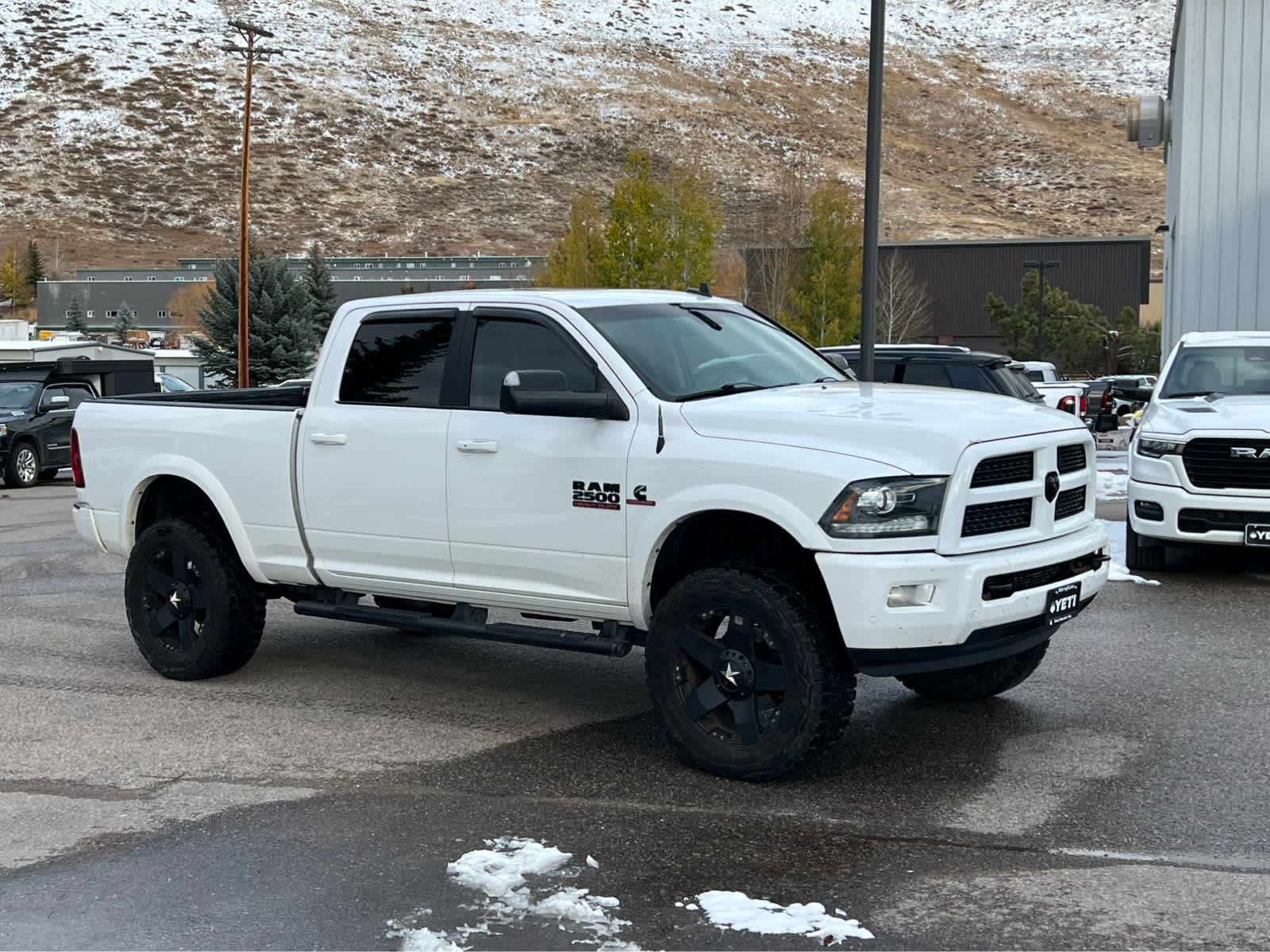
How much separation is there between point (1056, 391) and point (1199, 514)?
20988 millimetres

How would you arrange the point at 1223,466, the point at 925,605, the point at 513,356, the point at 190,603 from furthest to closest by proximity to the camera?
the point at 1223,466
the point at 190,603
the point at 513,356
the point at 925,605

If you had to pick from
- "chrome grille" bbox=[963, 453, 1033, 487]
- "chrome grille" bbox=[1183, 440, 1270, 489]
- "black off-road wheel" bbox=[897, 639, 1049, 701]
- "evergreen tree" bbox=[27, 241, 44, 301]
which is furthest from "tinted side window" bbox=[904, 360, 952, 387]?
"evergreen tree" bbox=[27, 241, 44, 301]

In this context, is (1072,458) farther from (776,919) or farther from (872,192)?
(872,192)

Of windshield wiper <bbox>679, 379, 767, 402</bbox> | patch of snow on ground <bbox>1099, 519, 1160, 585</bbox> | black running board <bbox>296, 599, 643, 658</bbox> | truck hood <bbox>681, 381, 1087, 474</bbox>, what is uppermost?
windshield wiper <bbox>679, 379, 767, 402</bbox>

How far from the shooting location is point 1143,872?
17.0 ft

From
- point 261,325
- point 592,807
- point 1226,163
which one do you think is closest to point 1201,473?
point 592,807

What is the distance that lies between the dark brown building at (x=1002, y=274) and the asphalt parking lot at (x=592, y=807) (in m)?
78.6

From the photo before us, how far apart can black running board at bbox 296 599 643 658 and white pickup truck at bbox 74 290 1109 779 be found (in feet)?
0.08

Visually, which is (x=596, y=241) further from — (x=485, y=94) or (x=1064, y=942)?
(x=485, y=94)

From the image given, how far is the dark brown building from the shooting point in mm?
85625

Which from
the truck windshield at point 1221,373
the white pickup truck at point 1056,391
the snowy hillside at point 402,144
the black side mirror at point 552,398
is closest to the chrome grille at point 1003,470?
the black side mirror at point 552,398

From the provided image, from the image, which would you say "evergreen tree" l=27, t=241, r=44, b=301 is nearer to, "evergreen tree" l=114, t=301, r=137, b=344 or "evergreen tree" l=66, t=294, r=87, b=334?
"evergreen tree" l=114, t=301, r=137, b=344

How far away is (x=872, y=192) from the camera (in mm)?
13414

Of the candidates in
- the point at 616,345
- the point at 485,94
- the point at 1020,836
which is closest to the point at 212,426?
the point at 616,345
